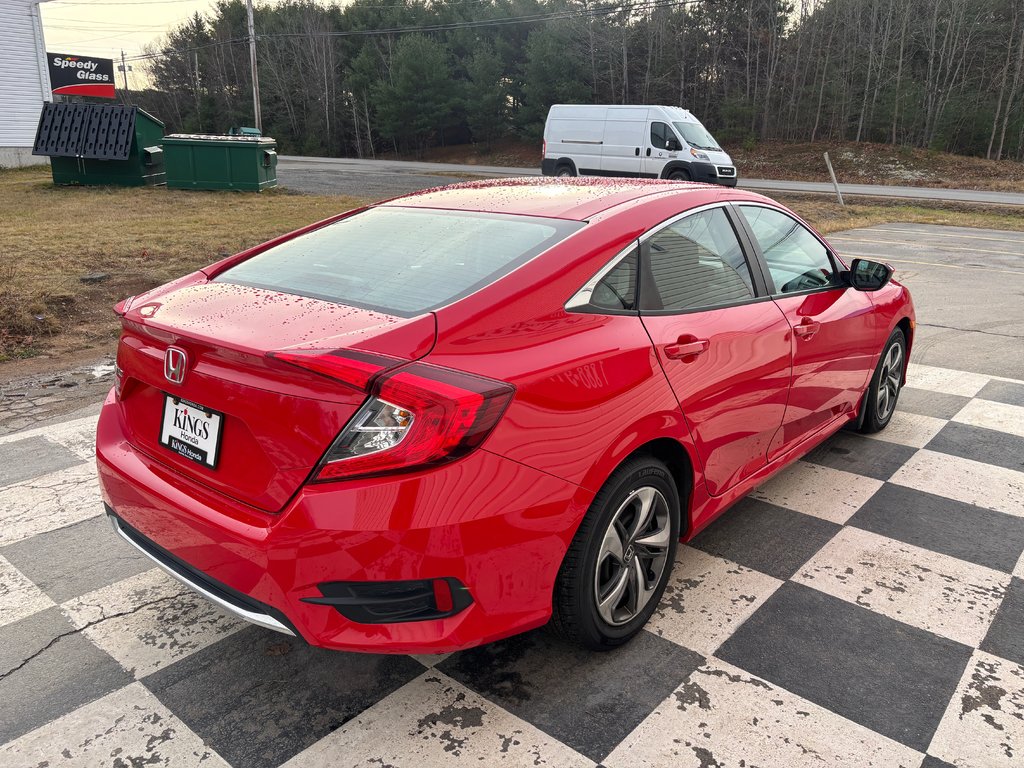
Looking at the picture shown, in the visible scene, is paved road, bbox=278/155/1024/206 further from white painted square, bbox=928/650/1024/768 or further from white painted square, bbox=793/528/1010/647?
white painted square, bbox=928/650/1024/768

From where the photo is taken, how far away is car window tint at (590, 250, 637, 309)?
97.9 inches

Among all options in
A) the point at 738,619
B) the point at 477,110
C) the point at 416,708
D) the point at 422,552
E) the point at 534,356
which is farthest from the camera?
the point at 477,110

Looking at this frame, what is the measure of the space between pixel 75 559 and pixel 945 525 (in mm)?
3718

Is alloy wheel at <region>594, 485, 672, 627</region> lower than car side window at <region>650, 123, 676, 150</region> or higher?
lower

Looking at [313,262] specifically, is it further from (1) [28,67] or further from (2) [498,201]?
(1) [28,67]

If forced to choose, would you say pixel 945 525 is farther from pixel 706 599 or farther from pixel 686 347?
pixel 686 347

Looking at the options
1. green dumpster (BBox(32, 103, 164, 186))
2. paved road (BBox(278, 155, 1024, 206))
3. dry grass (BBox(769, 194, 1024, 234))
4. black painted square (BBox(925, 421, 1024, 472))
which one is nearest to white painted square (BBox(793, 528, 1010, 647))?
black painted square (BBox(925, 421, 1024, 472))

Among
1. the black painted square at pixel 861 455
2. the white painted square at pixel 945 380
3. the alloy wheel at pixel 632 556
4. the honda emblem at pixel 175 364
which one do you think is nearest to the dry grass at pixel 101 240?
the honda emblem at pixel 175 364

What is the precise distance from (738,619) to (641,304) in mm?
1173

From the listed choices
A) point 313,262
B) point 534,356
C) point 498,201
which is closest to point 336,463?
point 534,356

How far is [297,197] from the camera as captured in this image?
60.0 feet

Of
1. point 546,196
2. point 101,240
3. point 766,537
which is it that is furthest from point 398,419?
point 101,240

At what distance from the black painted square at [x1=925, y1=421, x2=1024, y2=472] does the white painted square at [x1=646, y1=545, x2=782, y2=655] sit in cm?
200

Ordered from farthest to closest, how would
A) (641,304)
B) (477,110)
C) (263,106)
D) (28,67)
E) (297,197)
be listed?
(263,106), (477,110), (28,67), (297,197), (641,304)
